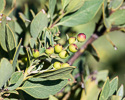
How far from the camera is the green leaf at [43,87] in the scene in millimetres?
786

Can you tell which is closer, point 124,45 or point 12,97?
point 12,97

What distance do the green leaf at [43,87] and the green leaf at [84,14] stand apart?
0.31 metres

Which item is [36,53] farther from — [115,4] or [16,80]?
[115,4]

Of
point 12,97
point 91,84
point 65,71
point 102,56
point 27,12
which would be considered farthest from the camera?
point 102,56

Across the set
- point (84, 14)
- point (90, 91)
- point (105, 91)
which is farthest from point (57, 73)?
point (90, 91)

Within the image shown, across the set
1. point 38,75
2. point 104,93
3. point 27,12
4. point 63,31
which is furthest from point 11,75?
point 63,31

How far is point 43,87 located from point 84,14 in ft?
1.29

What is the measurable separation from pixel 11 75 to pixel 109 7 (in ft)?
2.08

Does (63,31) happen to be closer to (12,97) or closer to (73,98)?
(73,98)

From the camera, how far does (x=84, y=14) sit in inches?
36.9

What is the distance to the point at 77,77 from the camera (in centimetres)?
127

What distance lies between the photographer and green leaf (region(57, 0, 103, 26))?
0.91 m

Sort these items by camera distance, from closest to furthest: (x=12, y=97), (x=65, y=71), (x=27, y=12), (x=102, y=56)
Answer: (x=65, y=71)
(x=12, y=97)
(x=27, y=12)
(x=102, y=56)

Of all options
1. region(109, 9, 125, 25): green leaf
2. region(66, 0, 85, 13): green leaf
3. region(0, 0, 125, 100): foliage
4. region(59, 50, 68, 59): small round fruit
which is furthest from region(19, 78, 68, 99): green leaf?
region(109, 9, 125, 25): green leaf
